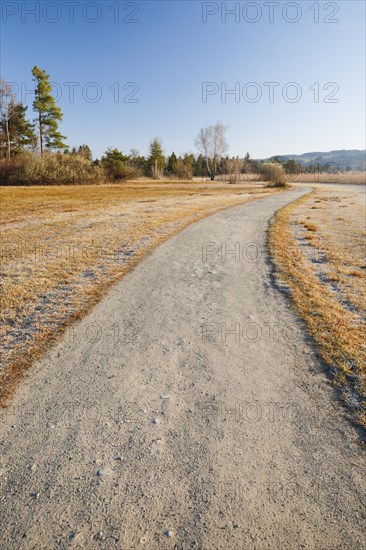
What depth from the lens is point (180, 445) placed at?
108 inches

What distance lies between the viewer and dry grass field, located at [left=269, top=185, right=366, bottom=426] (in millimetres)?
3799

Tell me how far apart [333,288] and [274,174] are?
149 ft

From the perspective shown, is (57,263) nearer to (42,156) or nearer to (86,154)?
(42,156)

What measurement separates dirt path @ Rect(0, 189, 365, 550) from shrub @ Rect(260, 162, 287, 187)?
4356 cm

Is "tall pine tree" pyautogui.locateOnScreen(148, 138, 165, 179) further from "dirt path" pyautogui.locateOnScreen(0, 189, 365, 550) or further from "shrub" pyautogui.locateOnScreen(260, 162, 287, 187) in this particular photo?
"dirt path" pyautogui.locateOnScreen(0, 189, 365, 550)

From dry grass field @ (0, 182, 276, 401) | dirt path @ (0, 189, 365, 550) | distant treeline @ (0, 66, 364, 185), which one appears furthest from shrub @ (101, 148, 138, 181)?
dirt path @ (0, 189, 365, 550)

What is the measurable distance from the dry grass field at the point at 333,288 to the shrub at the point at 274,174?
Answer: 32.2 metres

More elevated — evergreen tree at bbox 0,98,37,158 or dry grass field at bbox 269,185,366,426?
evergreen tree at bbox 0,98,37,158

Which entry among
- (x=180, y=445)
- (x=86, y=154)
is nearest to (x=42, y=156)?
(x=86, y=154)

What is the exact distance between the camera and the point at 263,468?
2529 mm

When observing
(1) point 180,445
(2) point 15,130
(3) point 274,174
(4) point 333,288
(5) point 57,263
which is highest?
(2) point 15,130

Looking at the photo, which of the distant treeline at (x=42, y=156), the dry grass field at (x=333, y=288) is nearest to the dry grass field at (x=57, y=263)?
the dry grass field at (x=333, y=288)

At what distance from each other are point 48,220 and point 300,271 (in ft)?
42.5

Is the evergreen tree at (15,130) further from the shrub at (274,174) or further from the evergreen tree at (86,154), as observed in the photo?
the shrub at (274,174)
